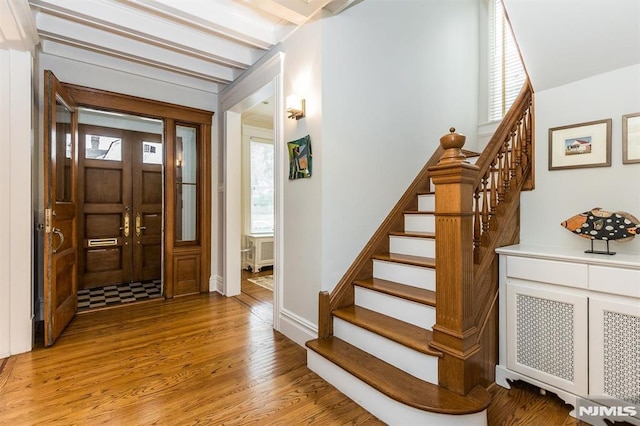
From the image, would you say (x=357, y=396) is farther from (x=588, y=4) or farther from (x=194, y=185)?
(x=194, y=185)

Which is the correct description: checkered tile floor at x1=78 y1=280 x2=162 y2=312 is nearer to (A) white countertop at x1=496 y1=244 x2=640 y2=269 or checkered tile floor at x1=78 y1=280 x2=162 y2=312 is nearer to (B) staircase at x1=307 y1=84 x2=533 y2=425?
(B) staircase at x1=307 y1=84 x2=533 y2=425

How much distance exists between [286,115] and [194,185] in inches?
79.8

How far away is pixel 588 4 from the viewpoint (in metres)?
1.88

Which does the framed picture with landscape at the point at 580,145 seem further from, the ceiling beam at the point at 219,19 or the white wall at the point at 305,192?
the ceiling beam at the point at 219,19

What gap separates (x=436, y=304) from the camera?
1.85 meters

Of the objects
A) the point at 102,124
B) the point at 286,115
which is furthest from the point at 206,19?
the point at 102,124

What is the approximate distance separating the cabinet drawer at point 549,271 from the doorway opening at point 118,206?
164 inches

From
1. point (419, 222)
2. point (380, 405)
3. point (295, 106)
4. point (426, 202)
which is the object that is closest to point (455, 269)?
point (380, 405)

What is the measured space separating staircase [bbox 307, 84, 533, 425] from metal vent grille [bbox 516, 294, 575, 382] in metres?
0.16

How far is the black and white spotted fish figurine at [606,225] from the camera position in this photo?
176 cm

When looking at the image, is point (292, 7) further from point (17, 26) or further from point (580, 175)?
point (580, 175)

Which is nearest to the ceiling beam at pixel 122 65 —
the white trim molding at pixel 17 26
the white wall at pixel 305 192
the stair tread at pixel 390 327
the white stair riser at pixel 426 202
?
the white trim molding at pixel 17 26

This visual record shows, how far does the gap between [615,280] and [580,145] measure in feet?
3.24

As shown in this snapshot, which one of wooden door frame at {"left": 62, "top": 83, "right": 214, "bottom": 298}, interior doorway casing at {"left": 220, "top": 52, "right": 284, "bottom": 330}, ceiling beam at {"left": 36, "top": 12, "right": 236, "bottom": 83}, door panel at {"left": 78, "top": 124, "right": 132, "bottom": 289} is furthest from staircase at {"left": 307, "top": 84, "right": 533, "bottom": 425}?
door panel at {"left": 78, "top": 124, "right": 132, "bottom": 289}
